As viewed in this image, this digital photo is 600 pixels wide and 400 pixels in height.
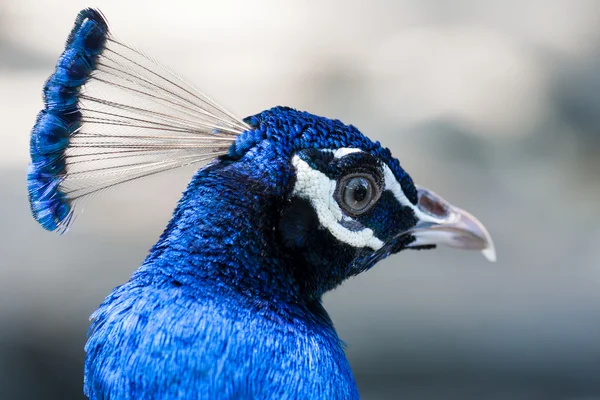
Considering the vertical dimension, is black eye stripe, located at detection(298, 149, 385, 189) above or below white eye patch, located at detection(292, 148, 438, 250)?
above

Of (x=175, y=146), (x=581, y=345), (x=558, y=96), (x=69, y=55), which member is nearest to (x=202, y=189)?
(x=175, y=146)

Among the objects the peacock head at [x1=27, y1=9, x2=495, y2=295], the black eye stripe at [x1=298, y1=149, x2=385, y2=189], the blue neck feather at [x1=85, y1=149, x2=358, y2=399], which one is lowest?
the blue neck feather at [x1=85, y1=149, x2=358, y2=399]

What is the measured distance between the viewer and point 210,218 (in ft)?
2.86

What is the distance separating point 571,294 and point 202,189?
1.89 metres

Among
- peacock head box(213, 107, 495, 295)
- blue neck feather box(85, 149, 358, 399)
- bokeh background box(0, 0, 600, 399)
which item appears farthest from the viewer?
bokeh background box(0, 0, 600, 399)

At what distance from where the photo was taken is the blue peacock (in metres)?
0.80

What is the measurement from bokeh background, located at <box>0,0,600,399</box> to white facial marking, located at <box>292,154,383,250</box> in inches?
53.3

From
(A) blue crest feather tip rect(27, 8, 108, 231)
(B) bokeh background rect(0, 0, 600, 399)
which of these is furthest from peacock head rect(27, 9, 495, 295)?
(B) bokeh background rect(0, 0, 600, 399)

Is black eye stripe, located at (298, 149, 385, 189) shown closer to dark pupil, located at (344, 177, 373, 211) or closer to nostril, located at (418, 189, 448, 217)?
dark pupil, located at (344, 177, 373, 211)

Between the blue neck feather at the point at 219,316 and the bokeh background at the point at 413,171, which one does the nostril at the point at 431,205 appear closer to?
the blue neck feather at the point at 219,316

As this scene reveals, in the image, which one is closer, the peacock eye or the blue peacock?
the blue peacock

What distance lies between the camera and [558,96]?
265cm

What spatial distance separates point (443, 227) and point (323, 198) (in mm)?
216

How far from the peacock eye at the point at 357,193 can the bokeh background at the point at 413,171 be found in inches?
53.5
